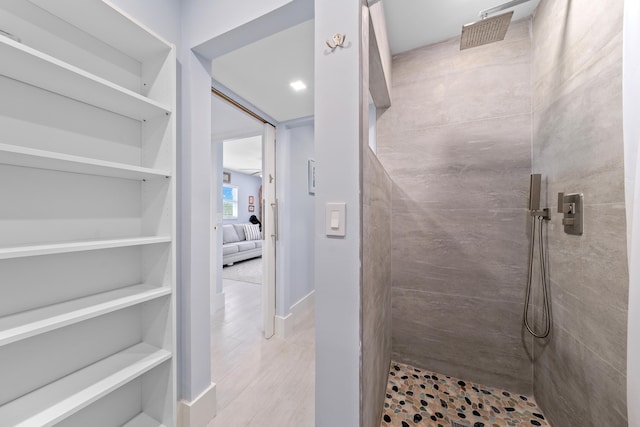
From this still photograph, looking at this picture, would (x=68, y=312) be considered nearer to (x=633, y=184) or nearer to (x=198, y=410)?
(x=198, y=410)

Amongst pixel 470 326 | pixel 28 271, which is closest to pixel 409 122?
pixel 470 326

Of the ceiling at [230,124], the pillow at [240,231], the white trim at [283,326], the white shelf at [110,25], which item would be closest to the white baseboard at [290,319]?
the white trim at [283,326]

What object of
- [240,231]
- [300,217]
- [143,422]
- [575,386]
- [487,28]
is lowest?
[143,422]

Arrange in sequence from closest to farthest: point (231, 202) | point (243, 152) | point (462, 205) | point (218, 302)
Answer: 1. point (462, 205)
2. point (218, 302)
3. point (243, 152)
4. point (231, 202)

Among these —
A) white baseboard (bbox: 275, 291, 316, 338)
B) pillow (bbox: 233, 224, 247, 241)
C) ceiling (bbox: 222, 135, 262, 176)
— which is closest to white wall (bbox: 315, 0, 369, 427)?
white baseboard (bbox: 275, 291, 316, 338)

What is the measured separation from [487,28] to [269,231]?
2.15m

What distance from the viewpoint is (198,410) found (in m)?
1.32

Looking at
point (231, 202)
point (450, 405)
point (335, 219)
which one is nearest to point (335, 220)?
point (335, 219)

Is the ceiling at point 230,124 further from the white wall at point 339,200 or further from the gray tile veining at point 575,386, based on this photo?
the gray tile veining at point 575,386

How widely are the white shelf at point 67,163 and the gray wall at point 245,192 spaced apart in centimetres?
641

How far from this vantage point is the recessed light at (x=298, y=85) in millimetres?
1833

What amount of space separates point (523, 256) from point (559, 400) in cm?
76

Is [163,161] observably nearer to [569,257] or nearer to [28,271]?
[28,271]

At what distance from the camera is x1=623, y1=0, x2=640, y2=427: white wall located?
62cm
